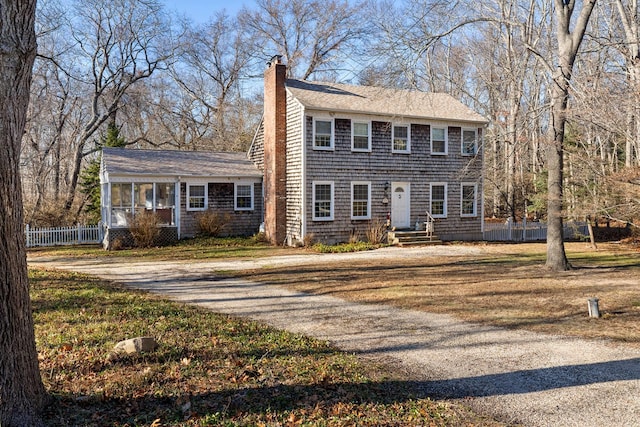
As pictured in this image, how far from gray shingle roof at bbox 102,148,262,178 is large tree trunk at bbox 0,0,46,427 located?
17.7 metres

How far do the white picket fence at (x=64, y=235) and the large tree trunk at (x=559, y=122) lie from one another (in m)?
18.6

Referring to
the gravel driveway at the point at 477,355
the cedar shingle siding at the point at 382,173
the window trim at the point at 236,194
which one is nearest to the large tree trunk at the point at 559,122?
the cedar shingle siding at the point at 382,173

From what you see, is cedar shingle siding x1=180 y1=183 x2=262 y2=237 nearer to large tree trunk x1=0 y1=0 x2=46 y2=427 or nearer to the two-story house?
the two-story house

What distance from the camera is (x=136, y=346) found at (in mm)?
6020

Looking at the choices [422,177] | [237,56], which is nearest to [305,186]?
[422,177]

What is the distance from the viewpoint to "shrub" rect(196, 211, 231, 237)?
22.5 metres

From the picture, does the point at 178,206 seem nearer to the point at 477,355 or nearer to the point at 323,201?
the point at 323,201

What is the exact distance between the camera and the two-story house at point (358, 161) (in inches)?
842

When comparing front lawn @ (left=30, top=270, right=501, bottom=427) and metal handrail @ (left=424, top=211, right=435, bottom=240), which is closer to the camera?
front lawn @ (left=30, top=270, right=501, bottom=427)

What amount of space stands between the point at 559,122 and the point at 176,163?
16.5 metres

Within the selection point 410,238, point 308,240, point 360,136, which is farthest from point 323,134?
point 410,238

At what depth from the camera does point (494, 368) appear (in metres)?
5.88

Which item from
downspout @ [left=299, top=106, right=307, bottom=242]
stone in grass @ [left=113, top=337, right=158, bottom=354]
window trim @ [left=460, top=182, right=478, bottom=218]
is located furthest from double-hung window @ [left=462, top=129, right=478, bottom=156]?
stone in grass @ [left=113, top=337, right=158, bottom=354]

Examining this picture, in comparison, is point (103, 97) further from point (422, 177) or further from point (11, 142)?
point (11, 142)
